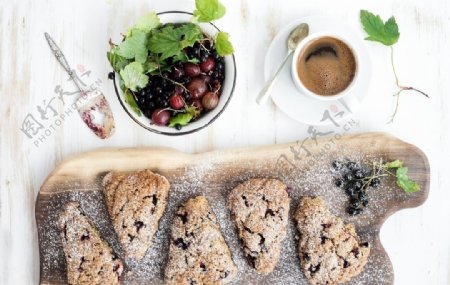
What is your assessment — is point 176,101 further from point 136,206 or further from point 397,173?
point 397,173

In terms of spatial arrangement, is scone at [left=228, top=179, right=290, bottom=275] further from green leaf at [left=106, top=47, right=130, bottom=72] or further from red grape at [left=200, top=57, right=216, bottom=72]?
green leaf at [left=106, top=47, right=130, bottom=72]

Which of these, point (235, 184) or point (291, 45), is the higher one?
point (291, 45)

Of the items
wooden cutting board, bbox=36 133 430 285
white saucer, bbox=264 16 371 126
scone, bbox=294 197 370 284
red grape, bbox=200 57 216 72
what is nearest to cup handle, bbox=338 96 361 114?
white saucer, bbox=264 16 371 126

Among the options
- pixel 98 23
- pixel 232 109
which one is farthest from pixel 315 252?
pixel 98 23

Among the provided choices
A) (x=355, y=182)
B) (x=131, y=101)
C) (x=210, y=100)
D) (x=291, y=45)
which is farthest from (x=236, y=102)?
(x=355, y=182)

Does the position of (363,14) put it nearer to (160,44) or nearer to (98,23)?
(160,44)

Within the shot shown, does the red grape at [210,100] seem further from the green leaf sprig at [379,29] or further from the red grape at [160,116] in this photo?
the green leaf sprig at [379,29]

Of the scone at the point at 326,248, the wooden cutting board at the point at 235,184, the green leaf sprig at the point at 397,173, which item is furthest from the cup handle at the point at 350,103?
the scone at the point at 326,248
